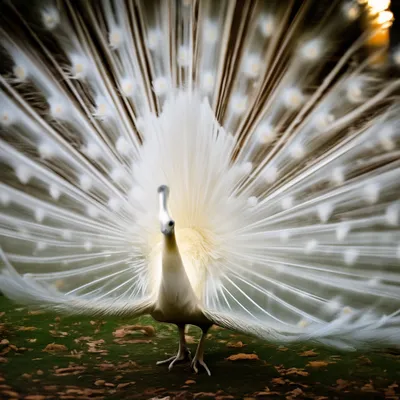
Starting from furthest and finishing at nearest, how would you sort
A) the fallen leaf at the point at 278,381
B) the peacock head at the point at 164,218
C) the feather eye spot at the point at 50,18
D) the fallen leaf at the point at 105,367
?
1. the feather eye spot at the point at 50,18
2. the fallen leaf at the point at 105,367
3. the fallen leaf at the point at 278,381
4. the peacock head at the point at 164,218

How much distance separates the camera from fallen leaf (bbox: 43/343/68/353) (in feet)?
6.66

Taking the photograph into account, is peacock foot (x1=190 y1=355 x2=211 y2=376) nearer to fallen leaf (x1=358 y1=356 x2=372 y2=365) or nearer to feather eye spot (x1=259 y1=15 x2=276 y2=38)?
fallen leaf (x1=358 y1=356 x2=372 y2=365)

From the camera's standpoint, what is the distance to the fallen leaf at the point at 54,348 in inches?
80.0

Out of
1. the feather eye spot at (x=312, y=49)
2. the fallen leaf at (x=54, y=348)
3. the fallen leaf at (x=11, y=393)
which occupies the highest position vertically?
the feather eye spot at (x=312, y=49)

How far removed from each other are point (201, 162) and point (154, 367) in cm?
78

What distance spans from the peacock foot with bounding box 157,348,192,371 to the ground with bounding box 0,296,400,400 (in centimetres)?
3

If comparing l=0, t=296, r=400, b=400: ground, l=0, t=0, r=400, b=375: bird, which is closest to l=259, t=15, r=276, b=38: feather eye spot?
l=0, t=0, r=400, b=375: bird

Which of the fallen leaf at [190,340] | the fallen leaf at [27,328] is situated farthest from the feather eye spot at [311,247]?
the fallen leaf at [27,328]

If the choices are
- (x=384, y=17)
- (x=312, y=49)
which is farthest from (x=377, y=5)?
(x=312, y=49)

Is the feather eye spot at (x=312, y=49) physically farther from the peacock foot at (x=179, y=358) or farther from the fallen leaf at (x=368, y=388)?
the peacock foot at (x=179, y=358)

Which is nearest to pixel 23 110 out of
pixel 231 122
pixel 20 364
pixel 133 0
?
pixel 133 0

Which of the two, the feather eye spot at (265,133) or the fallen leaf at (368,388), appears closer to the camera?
the fallen leaf at (368,388)

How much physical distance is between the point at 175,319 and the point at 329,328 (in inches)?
22.9

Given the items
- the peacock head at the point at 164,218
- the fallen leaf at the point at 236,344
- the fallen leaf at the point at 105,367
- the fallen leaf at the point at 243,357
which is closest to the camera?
the peacock head at the point at 164,218
